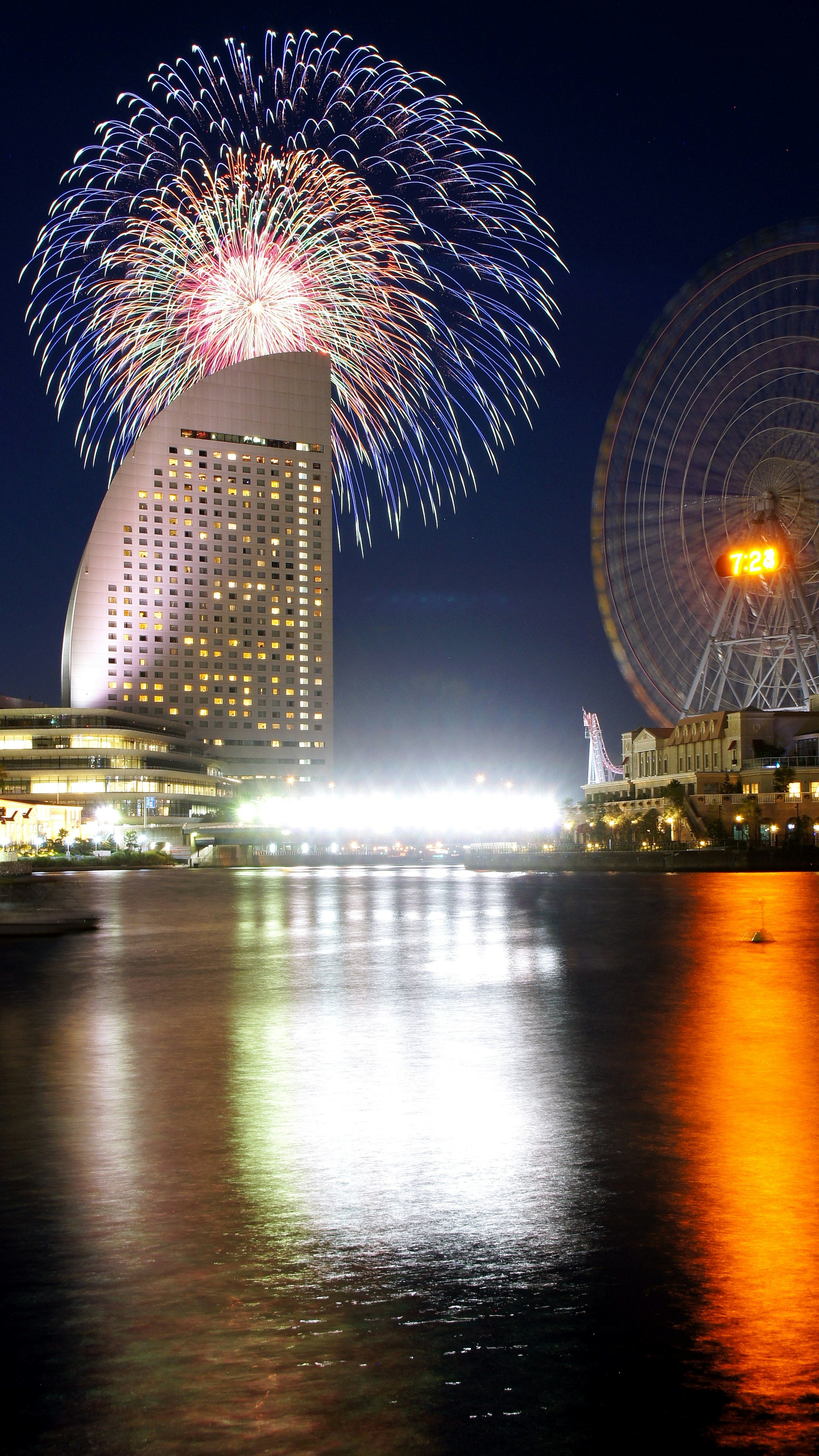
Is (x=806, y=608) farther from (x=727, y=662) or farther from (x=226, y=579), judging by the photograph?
(x=226, y=579)

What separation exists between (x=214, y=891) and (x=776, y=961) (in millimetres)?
39574

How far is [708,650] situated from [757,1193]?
8313 centimetres

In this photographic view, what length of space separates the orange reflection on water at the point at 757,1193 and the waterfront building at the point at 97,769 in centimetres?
12378

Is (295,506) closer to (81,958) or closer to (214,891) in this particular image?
(214,891)

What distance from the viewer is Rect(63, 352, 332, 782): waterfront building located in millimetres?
178250

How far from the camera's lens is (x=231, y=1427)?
4918 millimetres

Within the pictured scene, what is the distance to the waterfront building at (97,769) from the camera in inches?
5404

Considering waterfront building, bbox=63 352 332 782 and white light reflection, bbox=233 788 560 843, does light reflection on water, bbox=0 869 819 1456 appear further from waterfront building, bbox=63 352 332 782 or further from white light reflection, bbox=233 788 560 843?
waterfront building, bbox=63 352 332 782

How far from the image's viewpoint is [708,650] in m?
88.2

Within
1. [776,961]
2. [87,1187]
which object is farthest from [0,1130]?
[776,961]

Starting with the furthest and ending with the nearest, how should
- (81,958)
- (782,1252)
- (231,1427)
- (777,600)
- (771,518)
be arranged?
(777,600) < (771,518) < (81,958) < (782,1252) < (231,1427)

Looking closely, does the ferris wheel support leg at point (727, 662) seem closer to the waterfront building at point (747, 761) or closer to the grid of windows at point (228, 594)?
the waterfront building at point (747, 761)

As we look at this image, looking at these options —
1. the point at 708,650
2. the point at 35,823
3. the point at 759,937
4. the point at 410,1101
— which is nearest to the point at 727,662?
the point at 708,650

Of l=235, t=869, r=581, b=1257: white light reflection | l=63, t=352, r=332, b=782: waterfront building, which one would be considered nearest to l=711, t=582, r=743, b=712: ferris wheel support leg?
l=235, t=869, r=581, b=1257: white light reflection
